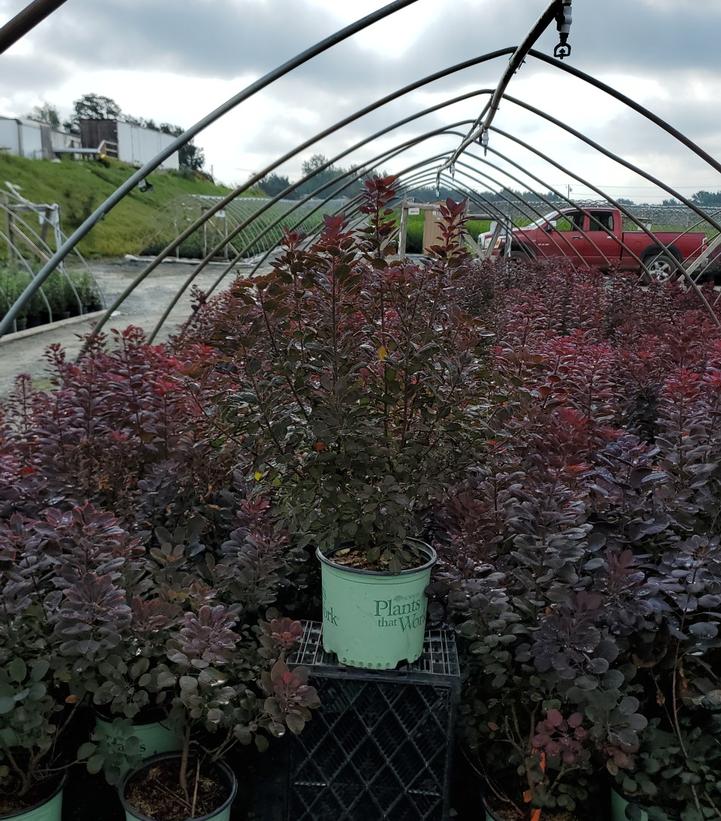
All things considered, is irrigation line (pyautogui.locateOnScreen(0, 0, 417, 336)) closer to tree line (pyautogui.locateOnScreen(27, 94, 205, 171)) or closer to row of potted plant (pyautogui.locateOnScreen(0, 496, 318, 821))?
row of potted plant (pyautogui.locateOnScreen(0, 496, 318, 821))

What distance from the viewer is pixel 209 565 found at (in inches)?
81.6

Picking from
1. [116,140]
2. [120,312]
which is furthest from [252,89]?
[116,140]

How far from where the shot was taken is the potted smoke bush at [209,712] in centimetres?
164

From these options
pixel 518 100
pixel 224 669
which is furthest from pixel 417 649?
pixel 518 100

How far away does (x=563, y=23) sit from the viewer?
9.53ft

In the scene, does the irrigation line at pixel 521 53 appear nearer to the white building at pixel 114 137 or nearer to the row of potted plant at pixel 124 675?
the row of potted plant at pixel 124 675

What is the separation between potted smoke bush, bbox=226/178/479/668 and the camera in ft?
5.62

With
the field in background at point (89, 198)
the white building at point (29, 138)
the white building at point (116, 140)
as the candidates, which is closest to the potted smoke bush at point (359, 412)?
the field in background at point (89, 198)

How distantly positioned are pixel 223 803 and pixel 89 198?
2726 cm

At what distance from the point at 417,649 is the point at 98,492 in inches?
45.3

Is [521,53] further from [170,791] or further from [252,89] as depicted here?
[170,791]

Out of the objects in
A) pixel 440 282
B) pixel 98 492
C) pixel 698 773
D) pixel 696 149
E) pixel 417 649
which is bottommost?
pixel 698 773

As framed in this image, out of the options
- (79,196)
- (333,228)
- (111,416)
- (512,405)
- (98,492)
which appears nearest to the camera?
(333,228)

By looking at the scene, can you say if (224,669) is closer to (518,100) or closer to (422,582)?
(422,582)
